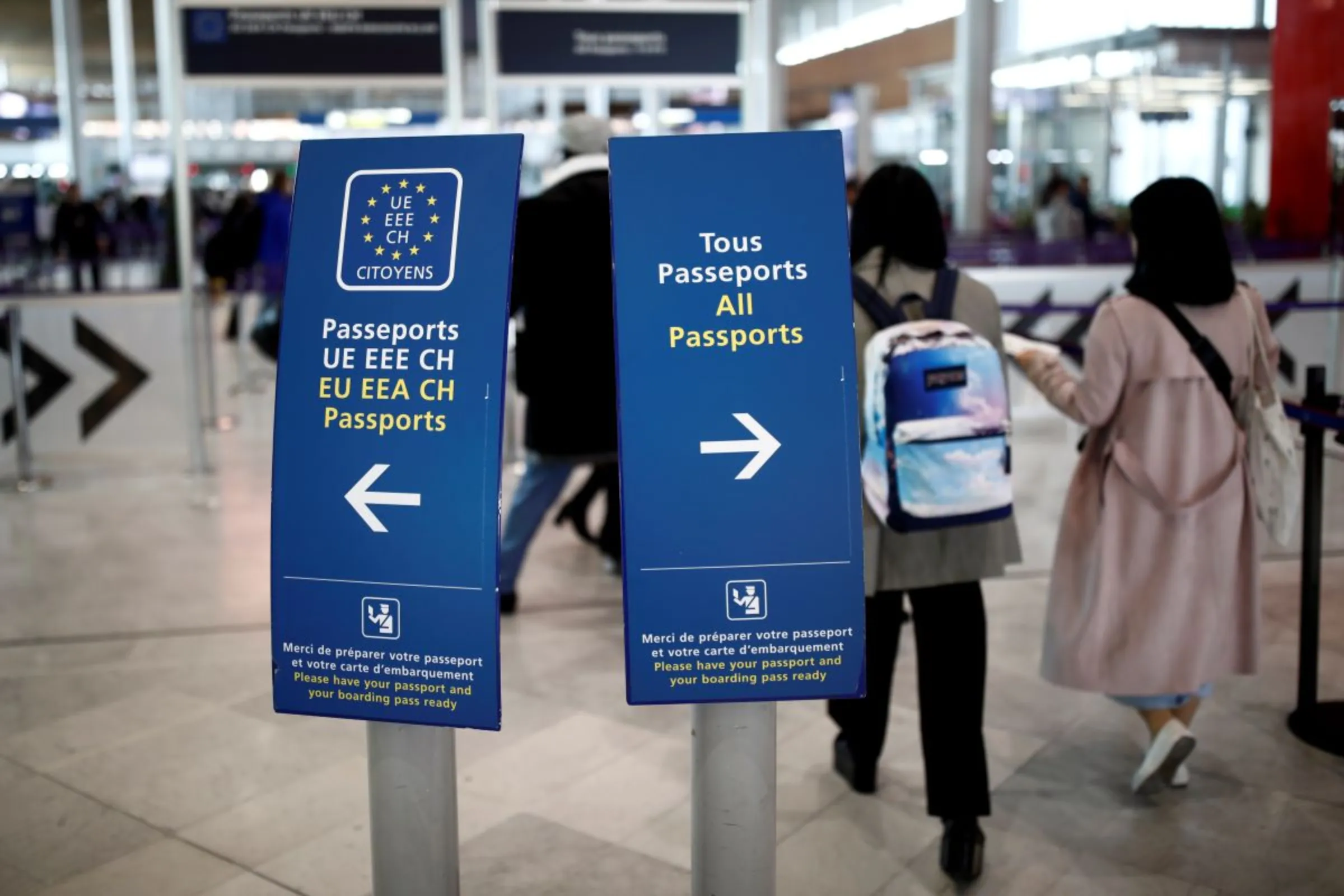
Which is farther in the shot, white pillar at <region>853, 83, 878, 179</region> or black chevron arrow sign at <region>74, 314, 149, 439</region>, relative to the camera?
white pillar at <region>853, 83, 878, 179</region>

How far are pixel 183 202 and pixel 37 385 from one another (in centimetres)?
165

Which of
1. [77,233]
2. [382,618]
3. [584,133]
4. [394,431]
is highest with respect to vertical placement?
[584,133]

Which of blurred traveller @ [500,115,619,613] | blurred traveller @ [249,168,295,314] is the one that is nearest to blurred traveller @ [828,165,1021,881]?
blurred traveller @ [500,115,619,613]

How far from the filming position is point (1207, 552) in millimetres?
3504

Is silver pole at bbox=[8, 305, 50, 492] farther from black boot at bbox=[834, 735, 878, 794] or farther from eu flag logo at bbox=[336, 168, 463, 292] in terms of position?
eu flag logo at bbox=[336, 168, 463, 292]

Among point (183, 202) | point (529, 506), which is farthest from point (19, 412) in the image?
point (529, 506)

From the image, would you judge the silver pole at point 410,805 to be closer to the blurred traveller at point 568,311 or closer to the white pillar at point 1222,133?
the blurred traveller at point 568,311

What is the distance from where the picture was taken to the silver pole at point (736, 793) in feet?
7.32

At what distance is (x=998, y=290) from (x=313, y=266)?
24.8ft

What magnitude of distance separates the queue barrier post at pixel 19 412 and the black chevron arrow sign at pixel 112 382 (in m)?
0.31

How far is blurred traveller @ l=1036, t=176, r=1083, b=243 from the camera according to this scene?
15.9 m

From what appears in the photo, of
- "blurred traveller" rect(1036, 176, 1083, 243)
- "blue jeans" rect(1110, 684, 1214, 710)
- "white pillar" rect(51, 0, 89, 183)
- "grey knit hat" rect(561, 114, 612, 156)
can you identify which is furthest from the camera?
"white pillar" rect(51, 0, 89, 183)

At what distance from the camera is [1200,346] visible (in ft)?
11.1

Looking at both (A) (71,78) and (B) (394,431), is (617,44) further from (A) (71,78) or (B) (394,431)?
(A) (71,78)
